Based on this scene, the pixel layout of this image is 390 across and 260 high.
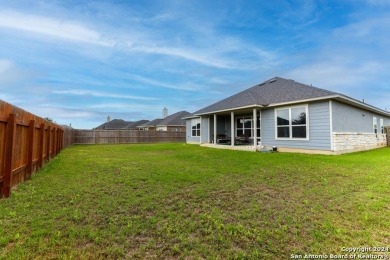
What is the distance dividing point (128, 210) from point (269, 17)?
13603 mm

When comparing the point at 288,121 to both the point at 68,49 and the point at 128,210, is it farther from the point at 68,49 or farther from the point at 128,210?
the point at 68,49

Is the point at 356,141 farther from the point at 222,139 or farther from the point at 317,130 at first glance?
the point at 222,139

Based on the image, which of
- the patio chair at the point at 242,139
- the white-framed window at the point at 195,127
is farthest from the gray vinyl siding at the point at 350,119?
the white-framed window at the point at 195,127

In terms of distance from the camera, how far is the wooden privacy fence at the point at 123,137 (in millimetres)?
22859

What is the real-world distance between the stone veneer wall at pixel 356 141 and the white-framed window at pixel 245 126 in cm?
521

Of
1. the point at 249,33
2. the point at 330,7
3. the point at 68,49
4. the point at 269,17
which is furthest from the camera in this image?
the point at 249,33

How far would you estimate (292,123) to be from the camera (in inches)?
472

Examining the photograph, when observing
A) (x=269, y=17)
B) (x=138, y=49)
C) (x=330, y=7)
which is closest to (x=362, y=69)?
(x=330, y=7)

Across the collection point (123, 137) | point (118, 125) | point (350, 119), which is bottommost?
point (123, 137)

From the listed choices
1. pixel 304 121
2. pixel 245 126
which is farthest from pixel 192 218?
pixel 245 126

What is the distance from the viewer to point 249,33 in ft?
46.6

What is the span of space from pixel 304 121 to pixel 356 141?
391cm

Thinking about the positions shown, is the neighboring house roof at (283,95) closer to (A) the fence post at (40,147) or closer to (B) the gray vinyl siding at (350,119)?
(B) the gray vinyl siding at (350,119)

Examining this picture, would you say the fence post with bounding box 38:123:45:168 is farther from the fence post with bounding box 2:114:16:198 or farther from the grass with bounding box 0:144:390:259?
the fence post with bounding box 2:114:16:198
